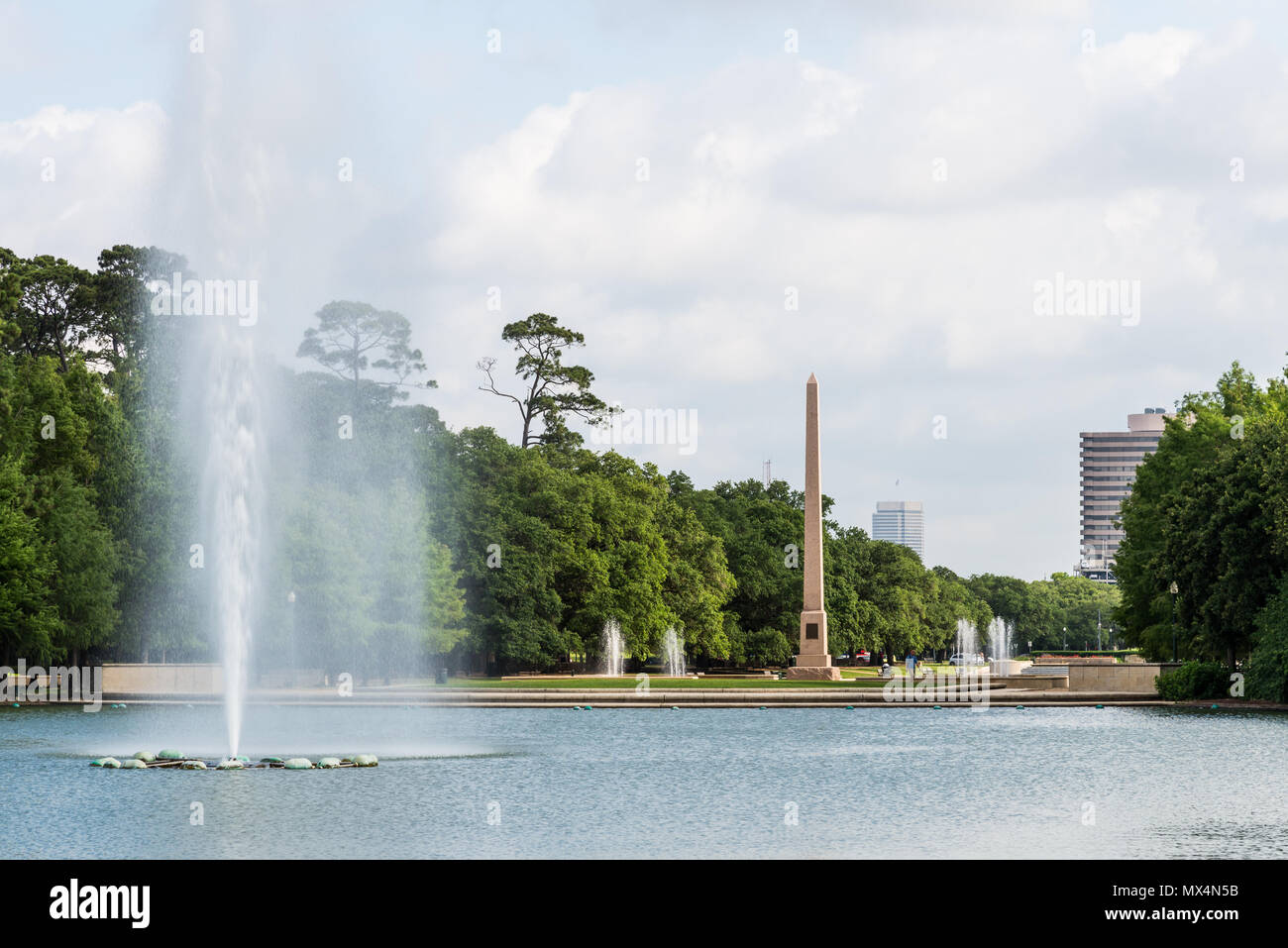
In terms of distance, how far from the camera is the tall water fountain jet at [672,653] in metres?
87.5

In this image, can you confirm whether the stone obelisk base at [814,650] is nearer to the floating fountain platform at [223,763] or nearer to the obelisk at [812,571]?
the obelisk at [812,571]

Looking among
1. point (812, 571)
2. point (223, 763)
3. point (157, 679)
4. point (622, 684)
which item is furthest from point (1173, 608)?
point (223, 763)

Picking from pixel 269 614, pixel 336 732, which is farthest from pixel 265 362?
pixel 269 614

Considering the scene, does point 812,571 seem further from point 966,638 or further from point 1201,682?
point 966,638

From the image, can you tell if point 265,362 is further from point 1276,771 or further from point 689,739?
point 1276,771

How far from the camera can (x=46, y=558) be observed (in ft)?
203

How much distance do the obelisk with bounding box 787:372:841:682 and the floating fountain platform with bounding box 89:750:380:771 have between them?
3946cm

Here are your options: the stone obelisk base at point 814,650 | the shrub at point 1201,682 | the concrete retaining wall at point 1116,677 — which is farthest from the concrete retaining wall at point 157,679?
the shrub at point 1201,682

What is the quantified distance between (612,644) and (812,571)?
14.7 metres

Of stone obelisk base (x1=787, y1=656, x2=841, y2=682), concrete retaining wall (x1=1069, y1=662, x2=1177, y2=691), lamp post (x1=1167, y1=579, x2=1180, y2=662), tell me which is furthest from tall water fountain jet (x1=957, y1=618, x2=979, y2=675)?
concrete retaining wall (x1=1069, y1=662, x2=1177, y2=691)

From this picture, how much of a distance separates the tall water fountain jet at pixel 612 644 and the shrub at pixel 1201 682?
31.5 m

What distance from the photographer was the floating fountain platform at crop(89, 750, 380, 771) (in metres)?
31.2

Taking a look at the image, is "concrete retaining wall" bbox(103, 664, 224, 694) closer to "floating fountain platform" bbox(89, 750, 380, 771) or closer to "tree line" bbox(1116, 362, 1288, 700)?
"floating fountain platform" bbox(89, 750, 380, 771)
